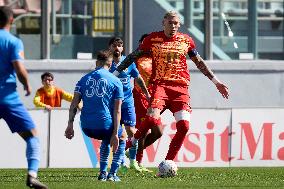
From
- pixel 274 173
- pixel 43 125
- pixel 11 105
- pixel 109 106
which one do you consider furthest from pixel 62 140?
pixel 11 105

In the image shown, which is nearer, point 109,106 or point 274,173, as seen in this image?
point 109,106

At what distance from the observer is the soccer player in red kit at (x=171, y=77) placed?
15719 millimetres

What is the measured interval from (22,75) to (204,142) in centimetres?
903

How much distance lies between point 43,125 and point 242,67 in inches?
252

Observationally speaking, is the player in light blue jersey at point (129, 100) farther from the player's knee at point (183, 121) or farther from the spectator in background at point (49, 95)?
the spectator in background at point (49, 95)

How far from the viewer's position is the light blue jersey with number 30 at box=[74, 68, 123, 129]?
14086 mm

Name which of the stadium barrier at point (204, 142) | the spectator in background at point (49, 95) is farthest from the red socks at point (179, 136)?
the spectator in background at point (49, 95)

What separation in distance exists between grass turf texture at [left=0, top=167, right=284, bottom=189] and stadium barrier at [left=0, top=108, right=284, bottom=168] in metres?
1.18

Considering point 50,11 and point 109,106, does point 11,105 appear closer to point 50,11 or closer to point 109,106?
point 109,106

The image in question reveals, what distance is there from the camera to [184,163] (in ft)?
66.1

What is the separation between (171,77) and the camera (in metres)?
15.9

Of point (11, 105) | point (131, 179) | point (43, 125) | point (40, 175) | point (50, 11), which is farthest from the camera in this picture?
point (50, 11)

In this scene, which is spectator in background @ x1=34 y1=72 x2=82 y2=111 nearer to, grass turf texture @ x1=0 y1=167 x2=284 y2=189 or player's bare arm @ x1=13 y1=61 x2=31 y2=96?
grass turf texture @ x1=0 y1=167 x2=284 y2=189

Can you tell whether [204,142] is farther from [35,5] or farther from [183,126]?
[35,5]
